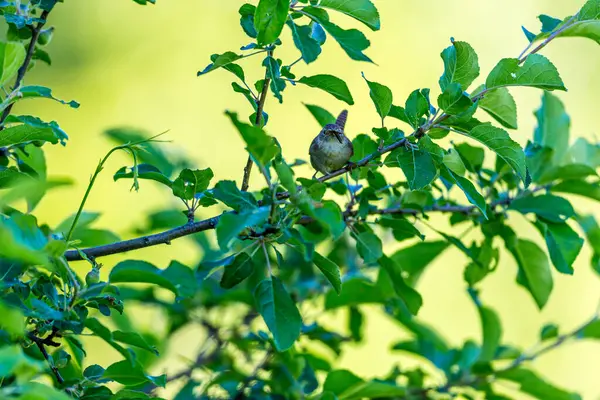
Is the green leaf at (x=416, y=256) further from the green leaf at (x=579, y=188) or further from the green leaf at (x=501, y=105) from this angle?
the green leaf at (x=501, y=105)

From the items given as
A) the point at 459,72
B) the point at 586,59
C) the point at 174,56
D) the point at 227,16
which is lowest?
the point at 174,56

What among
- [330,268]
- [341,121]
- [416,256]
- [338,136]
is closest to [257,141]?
[330,268]

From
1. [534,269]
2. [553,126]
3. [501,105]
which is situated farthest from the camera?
[553,126]

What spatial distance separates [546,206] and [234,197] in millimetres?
803

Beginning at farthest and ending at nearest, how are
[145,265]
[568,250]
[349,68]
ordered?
[349,68]
[568,250]
[145,265]

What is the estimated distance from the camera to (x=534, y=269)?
184cm

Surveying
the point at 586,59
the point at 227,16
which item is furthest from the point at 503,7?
the point at 227,16

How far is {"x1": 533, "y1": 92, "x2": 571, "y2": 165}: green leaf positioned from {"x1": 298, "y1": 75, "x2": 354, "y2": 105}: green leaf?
78 cm

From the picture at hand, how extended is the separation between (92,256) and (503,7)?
4496mm

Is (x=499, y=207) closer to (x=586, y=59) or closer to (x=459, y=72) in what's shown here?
(x=459, y=72)

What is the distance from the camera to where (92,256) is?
1315mm

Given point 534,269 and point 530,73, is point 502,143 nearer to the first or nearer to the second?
point 530,73

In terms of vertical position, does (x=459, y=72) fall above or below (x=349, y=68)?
A: above

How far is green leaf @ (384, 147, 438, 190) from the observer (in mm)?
1259
